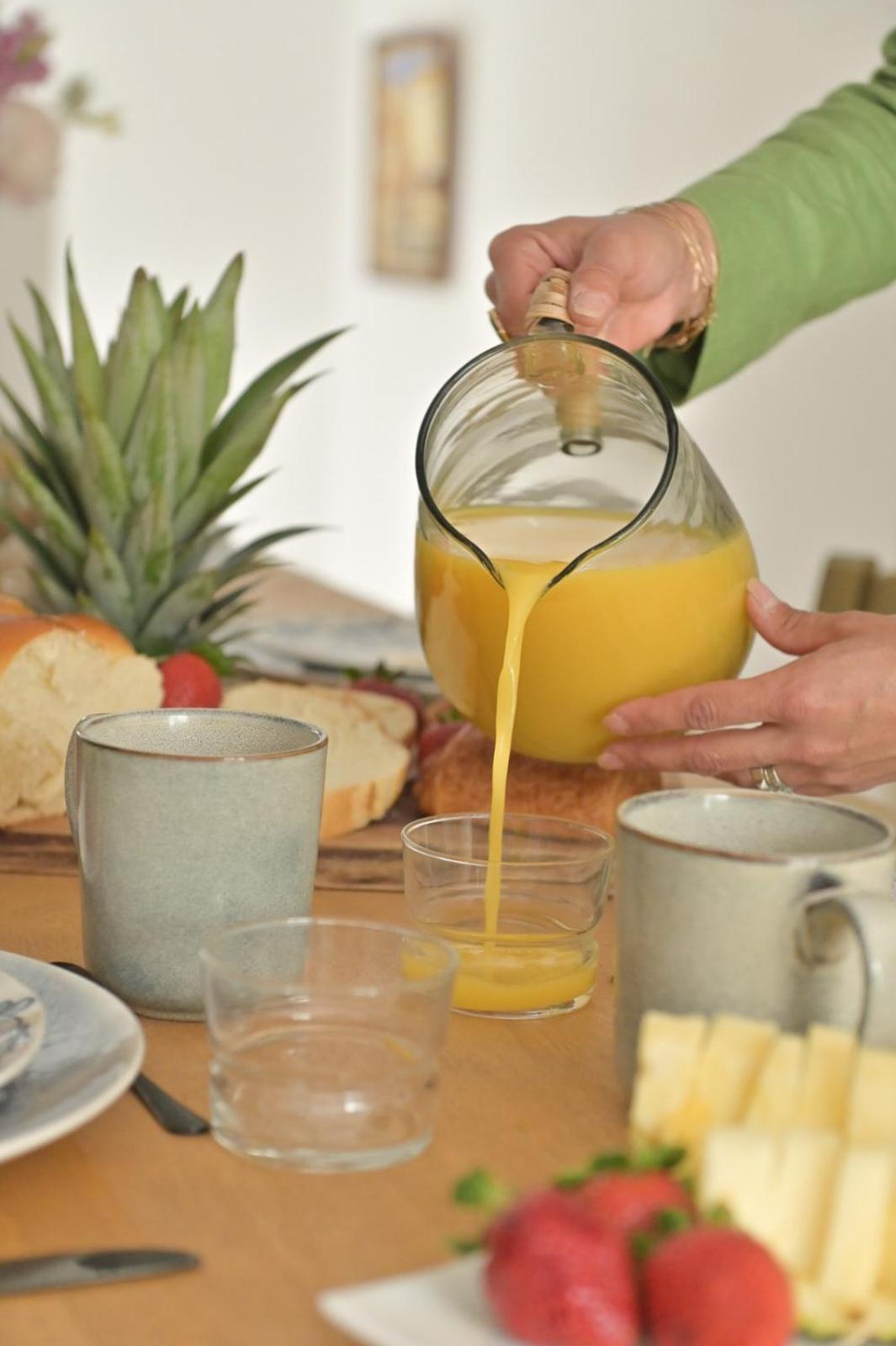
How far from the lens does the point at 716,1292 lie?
0.48m

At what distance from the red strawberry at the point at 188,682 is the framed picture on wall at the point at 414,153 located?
415 centimetres

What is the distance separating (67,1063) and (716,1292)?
337 millimetres

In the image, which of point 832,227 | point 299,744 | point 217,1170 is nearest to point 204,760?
point 299,744

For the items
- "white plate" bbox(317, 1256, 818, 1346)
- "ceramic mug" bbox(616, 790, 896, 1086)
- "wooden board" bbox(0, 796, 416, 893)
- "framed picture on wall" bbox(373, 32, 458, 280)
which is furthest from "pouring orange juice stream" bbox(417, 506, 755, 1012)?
"framed picture on wall" bbox(373, 32, 458, 280)

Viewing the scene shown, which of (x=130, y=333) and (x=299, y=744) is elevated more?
(x=130, y=333)

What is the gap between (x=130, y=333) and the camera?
153 cm

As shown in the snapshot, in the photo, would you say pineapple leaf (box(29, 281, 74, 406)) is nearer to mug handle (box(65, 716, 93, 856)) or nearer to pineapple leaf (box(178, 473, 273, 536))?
pineapple leaf (box(178, 473, 273, 536))

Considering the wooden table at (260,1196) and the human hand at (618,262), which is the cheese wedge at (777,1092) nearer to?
the wooden table at (260,1196)

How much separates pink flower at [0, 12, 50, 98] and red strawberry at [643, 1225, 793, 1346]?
2.11m

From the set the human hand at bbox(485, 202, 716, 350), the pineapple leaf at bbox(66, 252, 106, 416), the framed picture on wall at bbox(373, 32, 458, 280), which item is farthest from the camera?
the framed picture on wall at bbox(373, 32, 458, 280)

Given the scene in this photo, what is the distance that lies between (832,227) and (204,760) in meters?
1.01

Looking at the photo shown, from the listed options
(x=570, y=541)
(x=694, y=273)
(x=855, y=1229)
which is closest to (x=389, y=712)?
(x=570, y=541)

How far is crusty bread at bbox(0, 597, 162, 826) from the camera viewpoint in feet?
3.95

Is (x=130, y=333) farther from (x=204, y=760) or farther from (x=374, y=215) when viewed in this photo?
(x=374, y=215)
